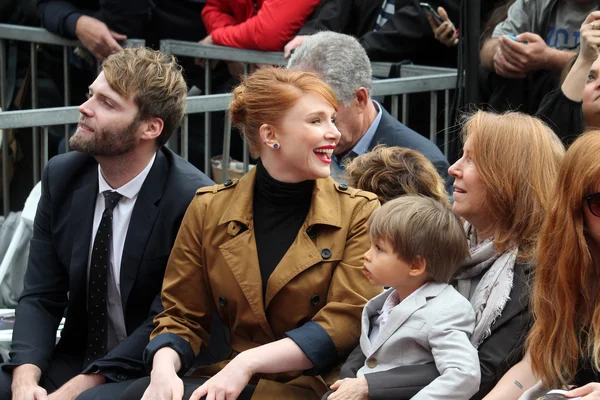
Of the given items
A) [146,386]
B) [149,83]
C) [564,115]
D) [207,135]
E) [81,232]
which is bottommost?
[146,386]

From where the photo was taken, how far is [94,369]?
13.7ft

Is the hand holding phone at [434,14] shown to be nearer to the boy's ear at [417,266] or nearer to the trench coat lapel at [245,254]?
the trench coat lapel at [245,254]

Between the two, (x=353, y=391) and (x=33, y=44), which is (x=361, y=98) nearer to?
(x=353, y=391)

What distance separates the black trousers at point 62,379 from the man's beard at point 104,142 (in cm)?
85

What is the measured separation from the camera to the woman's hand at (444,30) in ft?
19.5

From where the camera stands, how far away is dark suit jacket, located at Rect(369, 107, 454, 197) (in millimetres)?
4805

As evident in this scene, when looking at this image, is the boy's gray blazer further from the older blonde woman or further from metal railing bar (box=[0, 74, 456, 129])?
metal railing bar (box=[0, 74, 456, 129])

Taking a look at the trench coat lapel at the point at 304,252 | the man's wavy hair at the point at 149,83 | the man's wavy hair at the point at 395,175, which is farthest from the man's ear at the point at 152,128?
the trench coat lapel at the point at 304,252

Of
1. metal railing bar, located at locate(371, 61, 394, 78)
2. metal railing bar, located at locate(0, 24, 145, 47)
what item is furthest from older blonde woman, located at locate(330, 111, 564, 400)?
metal railing bar, located at locate(0, 24, 145, 47)

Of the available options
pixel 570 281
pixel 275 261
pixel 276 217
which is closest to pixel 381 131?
pixel 276 217

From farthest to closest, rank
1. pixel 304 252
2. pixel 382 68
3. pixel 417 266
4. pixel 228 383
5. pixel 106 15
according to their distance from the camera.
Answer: pixel 106 15
pixel 382 68
pixel 304 252
pixel 228 383
pixel 417 266

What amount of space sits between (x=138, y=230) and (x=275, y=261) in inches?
29.3

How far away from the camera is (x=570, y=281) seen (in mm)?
3223

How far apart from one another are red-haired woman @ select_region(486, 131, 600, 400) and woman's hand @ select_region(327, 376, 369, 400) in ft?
1.68
